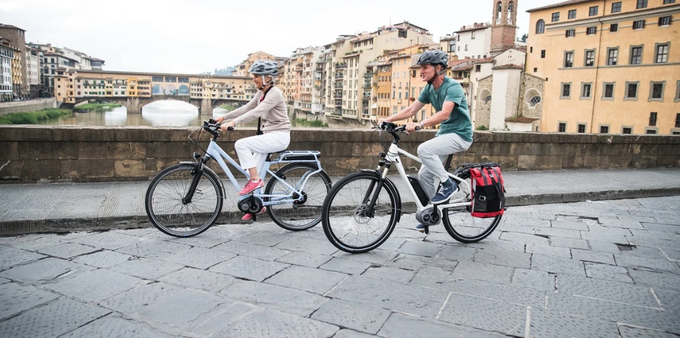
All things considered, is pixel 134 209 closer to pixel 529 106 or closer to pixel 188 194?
pixel 188 194

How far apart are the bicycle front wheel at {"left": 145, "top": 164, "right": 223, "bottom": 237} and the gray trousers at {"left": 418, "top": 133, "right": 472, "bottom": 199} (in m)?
1.89

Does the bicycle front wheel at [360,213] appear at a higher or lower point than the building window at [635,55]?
lower

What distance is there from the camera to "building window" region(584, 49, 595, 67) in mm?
49719

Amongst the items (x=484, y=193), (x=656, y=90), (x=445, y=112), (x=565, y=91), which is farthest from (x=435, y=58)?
(x=565, y=91)

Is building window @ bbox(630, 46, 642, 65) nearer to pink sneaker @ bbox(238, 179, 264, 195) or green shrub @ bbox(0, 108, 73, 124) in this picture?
pink sneaker @ bbox(238, 179, 264, 195)

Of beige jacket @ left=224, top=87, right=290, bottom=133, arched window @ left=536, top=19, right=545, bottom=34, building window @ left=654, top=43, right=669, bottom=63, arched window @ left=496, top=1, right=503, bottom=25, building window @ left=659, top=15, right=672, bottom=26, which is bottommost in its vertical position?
beige jacket @ left=224, top=87, right=290, bottom=133

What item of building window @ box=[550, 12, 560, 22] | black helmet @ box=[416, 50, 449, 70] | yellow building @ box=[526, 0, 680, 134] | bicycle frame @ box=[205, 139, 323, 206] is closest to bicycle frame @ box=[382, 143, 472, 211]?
black helmet @ box=[416, 50, 449, 70]

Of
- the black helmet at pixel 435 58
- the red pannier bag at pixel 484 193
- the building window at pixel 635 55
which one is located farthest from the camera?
the building window at pixel 635 55

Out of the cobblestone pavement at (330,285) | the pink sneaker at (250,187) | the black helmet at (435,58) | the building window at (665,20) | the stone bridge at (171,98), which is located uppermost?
the building window at (665,20)

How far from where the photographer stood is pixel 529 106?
5400 cm

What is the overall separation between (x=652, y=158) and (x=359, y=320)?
429 inches

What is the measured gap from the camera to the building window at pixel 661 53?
44.0m

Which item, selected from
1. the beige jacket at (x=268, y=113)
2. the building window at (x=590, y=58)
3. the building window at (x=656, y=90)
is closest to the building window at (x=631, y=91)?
the building window at (x=656, y=90)

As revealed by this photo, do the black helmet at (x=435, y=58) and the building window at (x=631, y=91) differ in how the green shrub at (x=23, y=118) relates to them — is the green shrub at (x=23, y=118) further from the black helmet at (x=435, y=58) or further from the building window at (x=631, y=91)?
the building window at (x=631, y=91)
